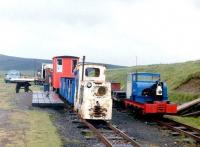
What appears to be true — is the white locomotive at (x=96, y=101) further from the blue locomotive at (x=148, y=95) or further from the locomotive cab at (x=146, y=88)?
the locomotive cab at (x=146, y=88)

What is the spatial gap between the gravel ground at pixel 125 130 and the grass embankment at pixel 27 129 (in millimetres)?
378

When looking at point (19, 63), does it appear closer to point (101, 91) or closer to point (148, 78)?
point (148, 78)

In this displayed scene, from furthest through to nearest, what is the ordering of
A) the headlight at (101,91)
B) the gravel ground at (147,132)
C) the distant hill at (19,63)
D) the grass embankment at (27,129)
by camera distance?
1. the distant hill at (19,63)
2. the headlight at (101,91)
3. the gravel ground at (147,132)
4. the grass embankment at (27,129)

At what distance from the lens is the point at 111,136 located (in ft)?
49.6

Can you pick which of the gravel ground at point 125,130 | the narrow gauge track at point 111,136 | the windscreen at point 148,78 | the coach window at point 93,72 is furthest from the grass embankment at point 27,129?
the windscreen at point 148,78

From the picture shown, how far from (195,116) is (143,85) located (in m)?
3.11

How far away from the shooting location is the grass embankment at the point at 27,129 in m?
13.1

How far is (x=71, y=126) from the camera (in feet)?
56.3

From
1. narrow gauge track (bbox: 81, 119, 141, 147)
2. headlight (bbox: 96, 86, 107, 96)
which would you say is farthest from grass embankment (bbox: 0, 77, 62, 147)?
headlight (bbox: 96, 86, 107, 96)

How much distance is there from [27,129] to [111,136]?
304cm

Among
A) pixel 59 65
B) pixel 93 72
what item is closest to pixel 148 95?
pixel 93 72

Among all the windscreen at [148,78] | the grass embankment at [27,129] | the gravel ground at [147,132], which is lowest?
the gravel ground at [147,132]

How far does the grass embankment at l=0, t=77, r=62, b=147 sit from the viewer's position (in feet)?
43.1

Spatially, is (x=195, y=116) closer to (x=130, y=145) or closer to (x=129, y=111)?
(x=129, y=111)
